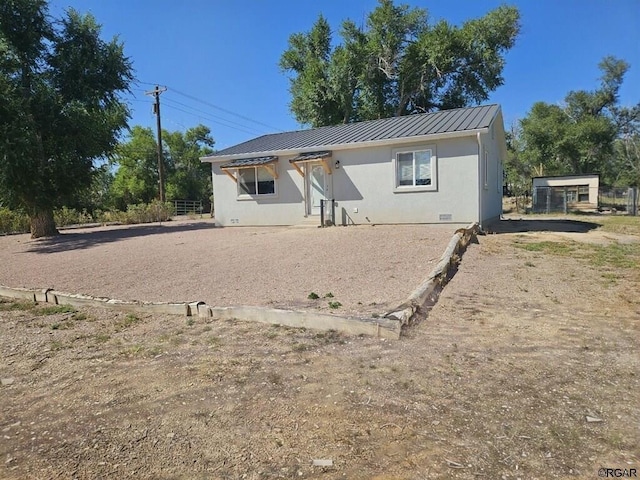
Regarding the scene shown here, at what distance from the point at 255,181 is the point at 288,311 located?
1154 centimetres

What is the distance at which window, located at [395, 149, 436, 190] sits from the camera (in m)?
12.7

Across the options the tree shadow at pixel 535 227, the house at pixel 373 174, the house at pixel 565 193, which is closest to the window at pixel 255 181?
the house at pixel 373 174

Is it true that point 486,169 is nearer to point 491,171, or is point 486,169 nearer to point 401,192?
point 491,171

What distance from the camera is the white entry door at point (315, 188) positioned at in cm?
1441

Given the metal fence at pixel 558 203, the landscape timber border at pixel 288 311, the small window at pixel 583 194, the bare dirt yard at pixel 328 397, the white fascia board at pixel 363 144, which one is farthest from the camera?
the small window at pixel 583 194

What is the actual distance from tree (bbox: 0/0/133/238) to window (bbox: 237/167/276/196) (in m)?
5.65

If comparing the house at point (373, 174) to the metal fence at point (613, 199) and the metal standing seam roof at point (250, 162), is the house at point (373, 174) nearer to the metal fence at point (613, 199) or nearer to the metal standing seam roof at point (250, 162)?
the metal standing seam roof at point (250, 162)

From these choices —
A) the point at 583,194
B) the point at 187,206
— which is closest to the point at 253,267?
the point at 583,194

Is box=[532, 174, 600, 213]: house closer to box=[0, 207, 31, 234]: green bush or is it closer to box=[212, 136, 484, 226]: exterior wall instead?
box=[212, 136, 484, 226]: exterior wall

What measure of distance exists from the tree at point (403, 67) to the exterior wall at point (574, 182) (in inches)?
263

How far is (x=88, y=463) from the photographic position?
7.80 feet

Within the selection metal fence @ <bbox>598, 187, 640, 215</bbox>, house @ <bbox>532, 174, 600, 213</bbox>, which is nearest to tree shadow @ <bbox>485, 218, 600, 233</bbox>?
house @ <bbox>532, 174, 600, 213</bbox>

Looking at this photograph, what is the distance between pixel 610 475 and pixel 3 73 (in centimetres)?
1766

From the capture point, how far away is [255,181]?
615 inches
